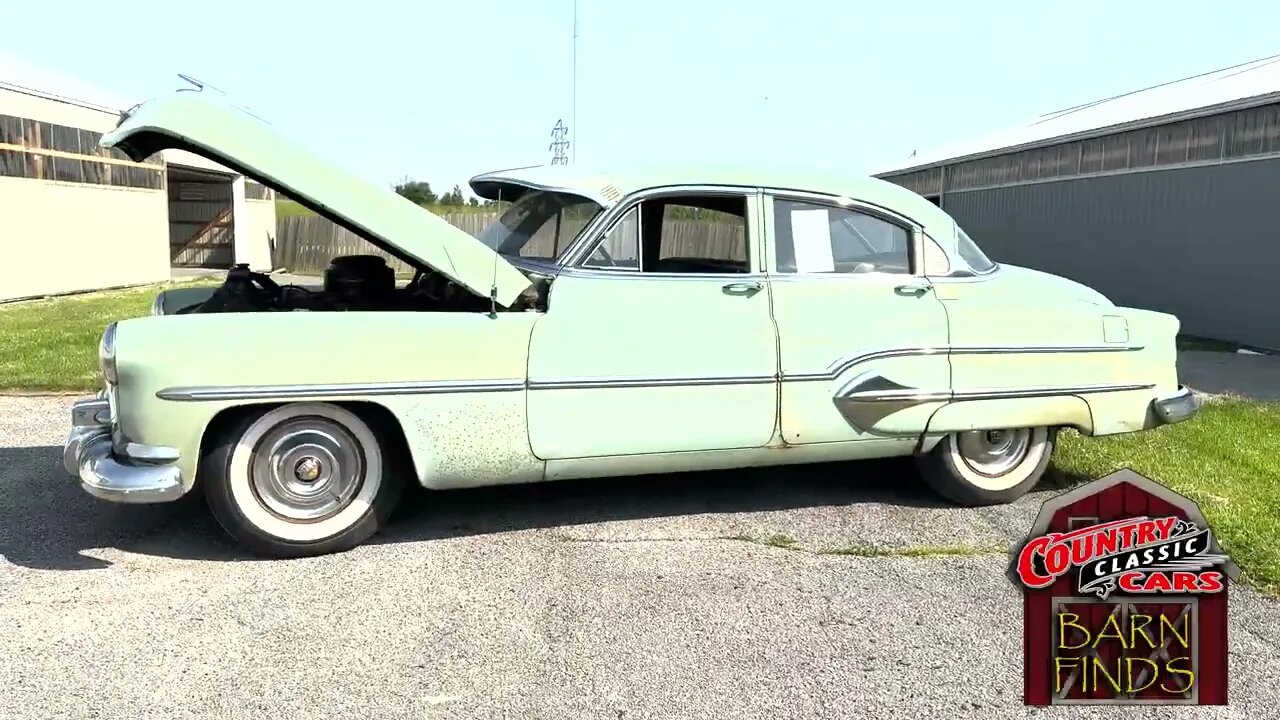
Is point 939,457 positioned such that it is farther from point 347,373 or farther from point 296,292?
point 296,292

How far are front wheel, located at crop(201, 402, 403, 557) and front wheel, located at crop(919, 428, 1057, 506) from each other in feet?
8.81

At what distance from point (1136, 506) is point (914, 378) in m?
1.08

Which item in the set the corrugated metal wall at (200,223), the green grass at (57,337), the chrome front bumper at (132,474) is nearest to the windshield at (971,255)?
the chrome front bumper at (132,474)

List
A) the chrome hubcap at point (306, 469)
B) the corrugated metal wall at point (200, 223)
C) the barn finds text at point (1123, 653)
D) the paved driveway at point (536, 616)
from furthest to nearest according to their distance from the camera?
the corrugated metal wall at point (200, 223) → the chrome hubcap at point (306, 469) → the barn finds text at point (1123, 653) → the paved driveway at point (536, 616)

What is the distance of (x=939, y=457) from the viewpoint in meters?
4.82

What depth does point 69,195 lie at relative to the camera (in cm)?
1709

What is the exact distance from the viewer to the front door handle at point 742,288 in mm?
4367

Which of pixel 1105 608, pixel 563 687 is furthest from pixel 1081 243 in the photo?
pixel 563 687

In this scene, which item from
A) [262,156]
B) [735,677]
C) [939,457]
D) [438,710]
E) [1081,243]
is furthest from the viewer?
[1081,243]

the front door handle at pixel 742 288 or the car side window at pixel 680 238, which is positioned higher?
the car side window at pixel 680 238

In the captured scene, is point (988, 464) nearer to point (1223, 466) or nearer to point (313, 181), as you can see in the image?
point (1223, 466)

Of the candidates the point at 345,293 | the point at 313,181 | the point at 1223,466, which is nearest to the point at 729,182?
the point at 313,181

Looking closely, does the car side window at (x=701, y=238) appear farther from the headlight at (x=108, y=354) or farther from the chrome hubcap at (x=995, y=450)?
the headlight at (x=108, y=354)

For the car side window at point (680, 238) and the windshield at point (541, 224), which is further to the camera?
the windshield at point (541, 224)
